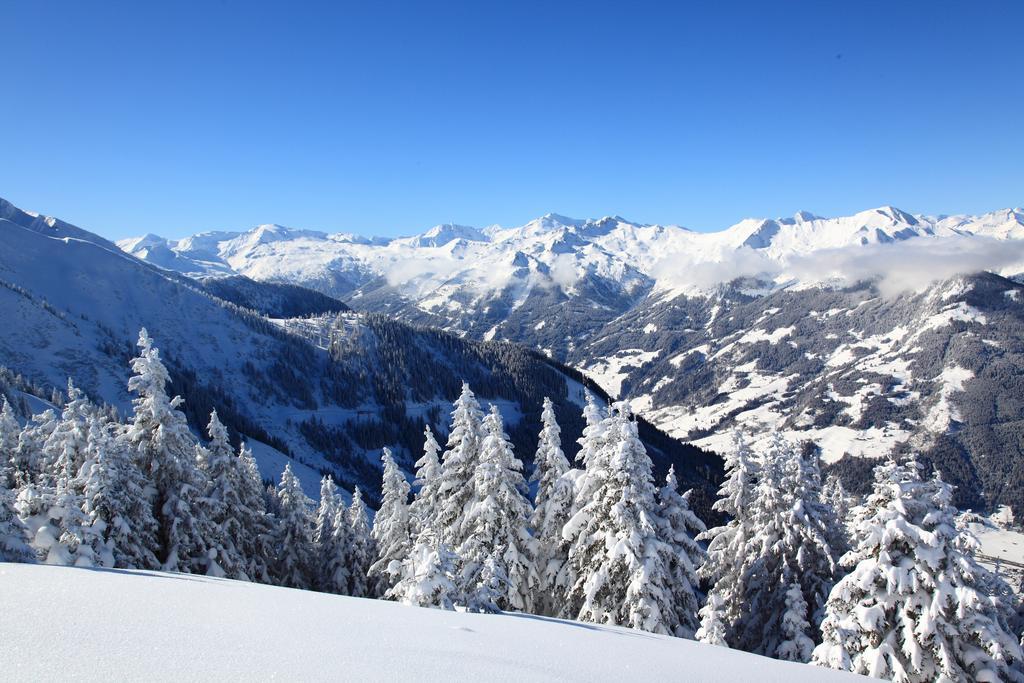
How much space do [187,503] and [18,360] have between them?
162478mm

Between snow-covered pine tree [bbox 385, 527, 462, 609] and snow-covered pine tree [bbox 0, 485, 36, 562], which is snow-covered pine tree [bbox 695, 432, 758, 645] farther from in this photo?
snow-covered pine tree [bbox 0, 485, 36, 562]

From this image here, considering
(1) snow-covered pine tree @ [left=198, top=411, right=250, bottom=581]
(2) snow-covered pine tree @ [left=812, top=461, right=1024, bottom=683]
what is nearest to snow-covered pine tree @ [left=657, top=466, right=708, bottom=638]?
(2) snow-covered pine tree @ [left=812, top=461, right=1024, bottom=683]

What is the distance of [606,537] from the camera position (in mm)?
23391

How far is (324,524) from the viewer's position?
4478 centimetres

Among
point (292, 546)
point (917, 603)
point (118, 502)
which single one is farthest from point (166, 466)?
point (917, 603)

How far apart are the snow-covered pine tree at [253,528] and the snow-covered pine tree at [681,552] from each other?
24.8 metres

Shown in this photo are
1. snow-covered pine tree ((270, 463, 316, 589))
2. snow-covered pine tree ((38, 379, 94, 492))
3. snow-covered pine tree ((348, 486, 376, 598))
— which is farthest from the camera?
snow-covered pine tree ((348, 486, 376, 598))

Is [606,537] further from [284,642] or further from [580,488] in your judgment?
[284,642]

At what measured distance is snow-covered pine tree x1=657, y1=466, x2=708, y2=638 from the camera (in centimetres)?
2427

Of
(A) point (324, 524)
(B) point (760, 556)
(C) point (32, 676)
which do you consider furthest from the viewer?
(A) point (324, 524)

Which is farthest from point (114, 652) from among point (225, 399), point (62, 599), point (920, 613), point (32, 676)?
point (225, 399)

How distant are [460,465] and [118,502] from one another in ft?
52.5

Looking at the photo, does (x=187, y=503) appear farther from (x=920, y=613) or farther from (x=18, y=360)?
(x=18, y=360)

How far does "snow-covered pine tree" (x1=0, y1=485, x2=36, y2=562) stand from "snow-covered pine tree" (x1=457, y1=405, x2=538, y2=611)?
1680cm
